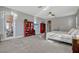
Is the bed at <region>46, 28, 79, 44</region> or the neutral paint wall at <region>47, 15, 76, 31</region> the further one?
the neutral paint wall at <region>47, 15, 76, 31</region>

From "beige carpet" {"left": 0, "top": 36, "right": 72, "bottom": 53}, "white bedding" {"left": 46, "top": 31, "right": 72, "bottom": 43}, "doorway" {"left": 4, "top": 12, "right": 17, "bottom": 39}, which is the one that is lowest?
"beige carpet" {"left": 0, "top": 36, "right": 72, "bottom": 53}

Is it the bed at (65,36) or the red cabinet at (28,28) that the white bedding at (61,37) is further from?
the red cabinet at (28,28)

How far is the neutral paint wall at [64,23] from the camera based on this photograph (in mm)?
5937

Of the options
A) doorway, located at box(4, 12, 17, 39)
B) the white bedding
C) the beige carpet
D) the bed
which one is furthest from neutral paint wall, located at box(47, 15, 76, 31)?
doorway, located at box(4, 12, 17, 39)

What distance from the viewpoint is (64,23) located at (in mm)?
6176

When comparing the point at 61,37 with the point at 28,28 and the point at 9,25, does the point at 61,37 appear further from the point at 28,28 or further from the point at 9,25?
the point at 28,28

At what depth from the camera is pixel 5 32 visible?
6262 millimetres

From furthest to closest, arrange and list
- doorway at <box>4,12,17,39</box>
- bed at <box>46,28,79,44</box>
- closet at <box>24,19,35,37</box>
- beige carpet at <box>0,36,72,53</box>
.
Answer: closet at <box>24,19,35,37</box> < doorway at <box>4,12,17,39</box> < bed at <box>46,28,79,44</box> < beige carpet at <box>0,36,72,53</box>

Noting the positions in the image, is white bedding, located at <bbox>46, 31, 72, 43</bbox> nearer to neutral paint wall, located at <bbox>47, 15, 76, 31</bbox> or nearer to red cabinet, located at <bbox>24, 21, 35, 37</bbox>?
Answer: neutral paint wall, located at <bbox>47, 15, 76, 31</bbox>

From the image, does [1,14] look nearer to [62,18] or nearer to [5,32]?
[5,32]

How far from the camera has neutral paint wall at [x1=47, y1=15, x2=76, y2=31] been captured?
5937 mm

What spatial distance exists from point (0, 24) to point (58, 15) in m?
4.07

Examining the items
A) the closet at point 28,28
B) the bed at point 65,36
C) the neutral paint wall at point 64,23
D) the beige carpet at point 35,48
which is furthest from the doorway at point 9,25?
the neutral paint wall at point 64,23
